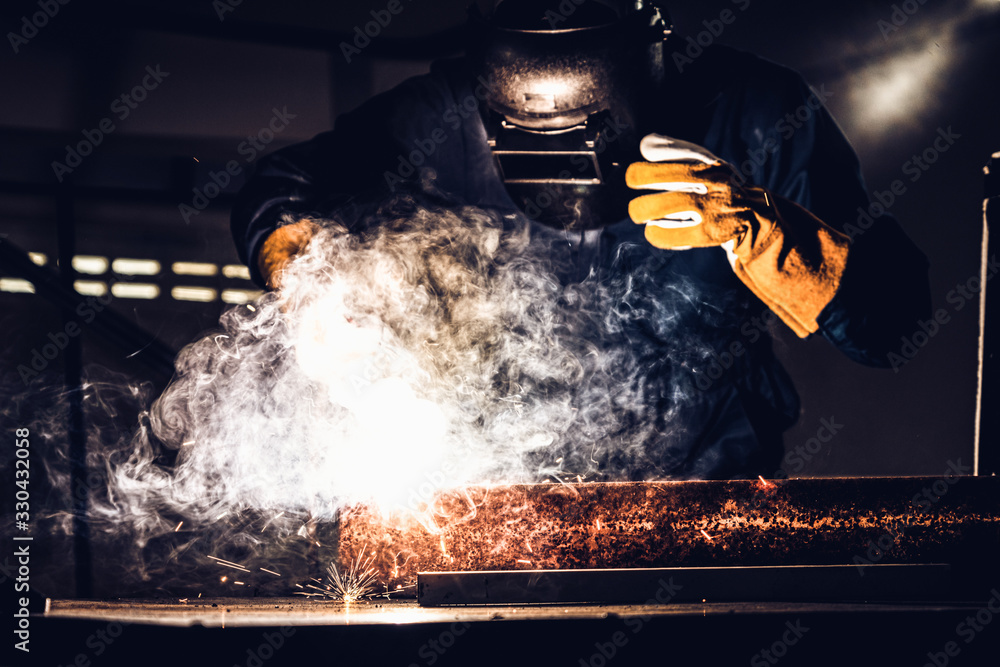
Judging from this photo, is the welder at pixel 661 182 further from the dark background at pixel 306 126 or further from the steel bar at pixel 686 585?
the dark background at pixel 306 126

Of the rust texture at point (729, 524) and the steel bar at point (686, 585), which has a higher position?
the rust texture at point (729, 524)

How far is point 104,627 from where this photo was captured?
100 cm

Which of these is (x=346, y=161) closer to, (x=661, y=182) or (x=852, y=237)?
(x=661, y=182)

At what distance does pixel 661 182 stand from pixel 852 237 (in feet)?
2.51

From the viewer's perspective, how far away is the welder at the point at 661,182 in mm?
1420

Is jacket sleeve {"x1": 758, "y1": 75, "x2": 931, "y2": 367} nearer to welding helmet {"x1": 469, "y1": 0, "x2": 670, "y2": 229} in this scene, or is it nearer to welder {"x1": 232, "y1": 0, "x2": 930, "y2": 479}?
welder {"x1": 232, "y1": 0, "x2": 930, "y2": 479}

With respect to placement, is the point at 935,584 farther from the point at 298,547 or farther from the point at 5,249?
the point at 5,249

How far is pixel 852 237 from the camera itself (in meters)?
1.81

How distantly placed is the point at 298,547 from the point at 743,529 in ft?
8.45

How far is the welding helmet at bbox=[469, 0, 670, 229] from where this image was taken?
4.51 ft

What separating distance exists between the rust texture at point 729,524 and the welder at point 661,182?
0.50m

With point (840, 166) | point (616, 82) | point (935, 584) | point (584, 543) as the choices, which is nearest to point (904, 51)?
point (840, 166)

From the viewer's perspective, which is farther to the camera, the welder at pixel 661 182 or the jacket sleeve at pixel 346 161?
the jacket sleeve at pixel 346 161

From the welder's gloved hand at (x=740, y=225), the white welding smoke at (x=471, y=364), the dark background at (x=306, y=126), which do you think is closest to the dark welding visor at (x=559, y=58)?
the welder's gloved hand at (x=740, y=225)
